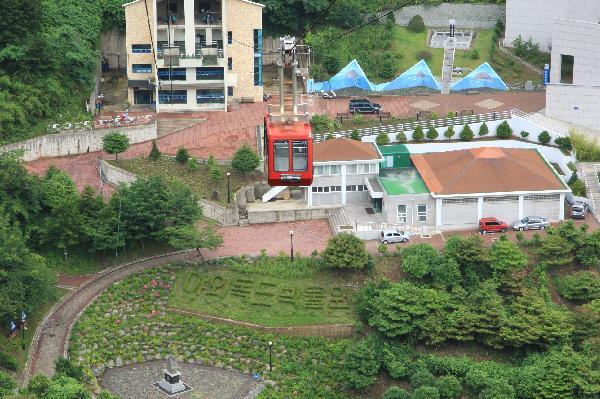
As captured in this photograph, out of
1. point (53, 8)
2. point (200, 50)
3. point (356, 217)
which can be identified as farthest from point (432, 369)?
point (53, 8)

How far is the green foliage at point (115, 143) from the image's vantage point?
125062mm

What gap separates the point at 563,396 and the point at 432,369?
793 cm

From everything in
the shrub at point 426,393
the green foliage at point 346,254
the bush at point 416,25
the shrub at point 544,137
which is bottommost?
the shrub at point 426,393

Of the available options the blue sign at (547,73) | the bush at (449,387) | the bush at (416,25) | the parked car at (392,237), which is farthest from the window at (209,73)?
the bush at (449,387)

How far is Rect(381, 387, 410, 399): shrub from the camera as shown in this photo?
107 m

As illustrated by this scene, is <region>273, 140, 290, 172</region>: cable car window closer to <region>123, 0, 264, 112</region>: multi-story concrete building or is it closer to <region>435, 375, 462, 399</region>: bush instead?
<region>435, 375, 462, 399</region>: bush

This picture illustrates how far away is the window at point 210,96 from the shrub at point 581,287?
3241 cm

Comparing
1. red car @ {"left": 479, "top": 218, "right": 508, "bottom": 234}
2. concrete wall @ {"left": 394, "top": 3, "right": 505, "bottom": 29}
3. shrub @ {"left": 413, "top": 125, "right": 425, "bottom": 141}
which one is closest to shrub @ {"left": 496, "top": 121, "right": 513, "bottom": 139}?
shrub @ {"left": 413, "top": 125, "right": 425, "bottom": 141}

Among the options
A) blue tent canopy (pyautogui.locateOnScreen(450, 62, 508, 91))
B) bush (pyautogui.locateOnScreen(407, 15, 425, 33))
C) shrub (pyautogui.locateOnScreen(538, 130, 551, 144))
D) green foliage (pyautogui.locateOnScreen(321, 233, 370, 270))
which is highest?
bush (pyautogui.locateOnScreen(407, 15, 425, 33))

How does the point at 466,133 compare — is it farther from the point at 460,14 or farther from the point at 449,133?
the point at 460,14

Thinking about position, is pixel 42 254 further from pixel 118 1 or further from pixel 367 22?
pixel 367 22

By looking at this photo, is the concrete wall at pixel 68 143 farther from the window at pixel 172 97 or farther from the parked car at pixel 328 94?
the parked car at pixel 328 94

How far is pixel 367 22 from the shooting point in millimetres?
148125

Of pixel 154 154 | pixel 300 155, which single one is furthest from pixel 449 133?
pixel 300 155
